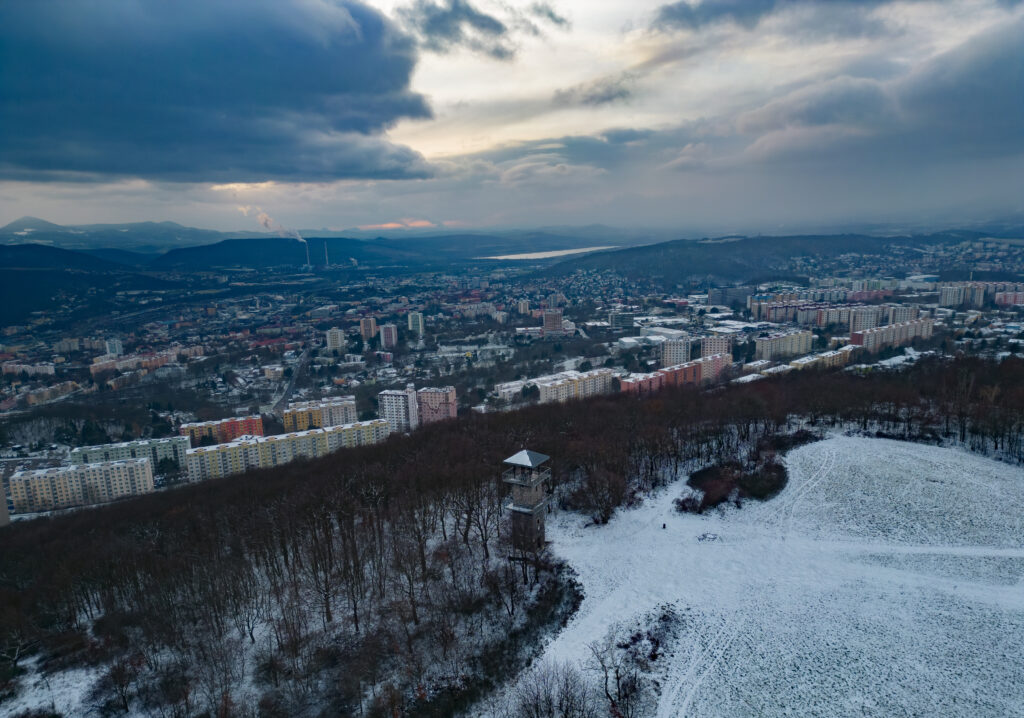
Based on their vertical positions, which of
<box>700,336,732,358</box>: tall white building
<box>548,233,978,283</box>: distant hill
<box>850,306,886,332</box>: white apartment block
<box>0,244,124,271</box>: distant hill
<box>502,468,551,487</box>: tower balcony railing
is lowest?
<box>700,336,732,358</box>: tall white building

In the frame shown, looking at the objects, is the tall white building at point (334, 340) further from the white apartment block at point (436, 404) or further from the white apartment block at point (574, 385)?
the white apartment block at point (574, 385)

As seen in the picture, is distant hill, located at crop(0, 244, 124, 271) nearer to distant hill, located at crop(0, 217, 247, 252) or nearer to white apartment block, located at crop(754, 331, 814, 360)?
distant hill, located at crop(0, 217, 247, 252)

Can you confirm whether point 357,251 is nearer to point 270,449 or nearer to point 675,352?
point 675,352

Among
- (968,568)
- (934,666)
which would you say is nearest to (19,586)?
(934,666)

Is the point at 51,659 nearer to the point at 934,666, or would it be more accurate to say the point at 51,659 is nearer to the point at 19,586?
the point at 19,586

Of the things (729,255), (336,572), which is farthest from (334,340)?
(729,255)

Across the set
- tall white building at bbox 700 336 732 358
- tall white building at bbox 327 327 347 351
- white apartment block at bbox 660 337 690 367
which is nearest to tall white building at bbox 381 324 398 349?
tall white building at bbox 327 327 347 351
